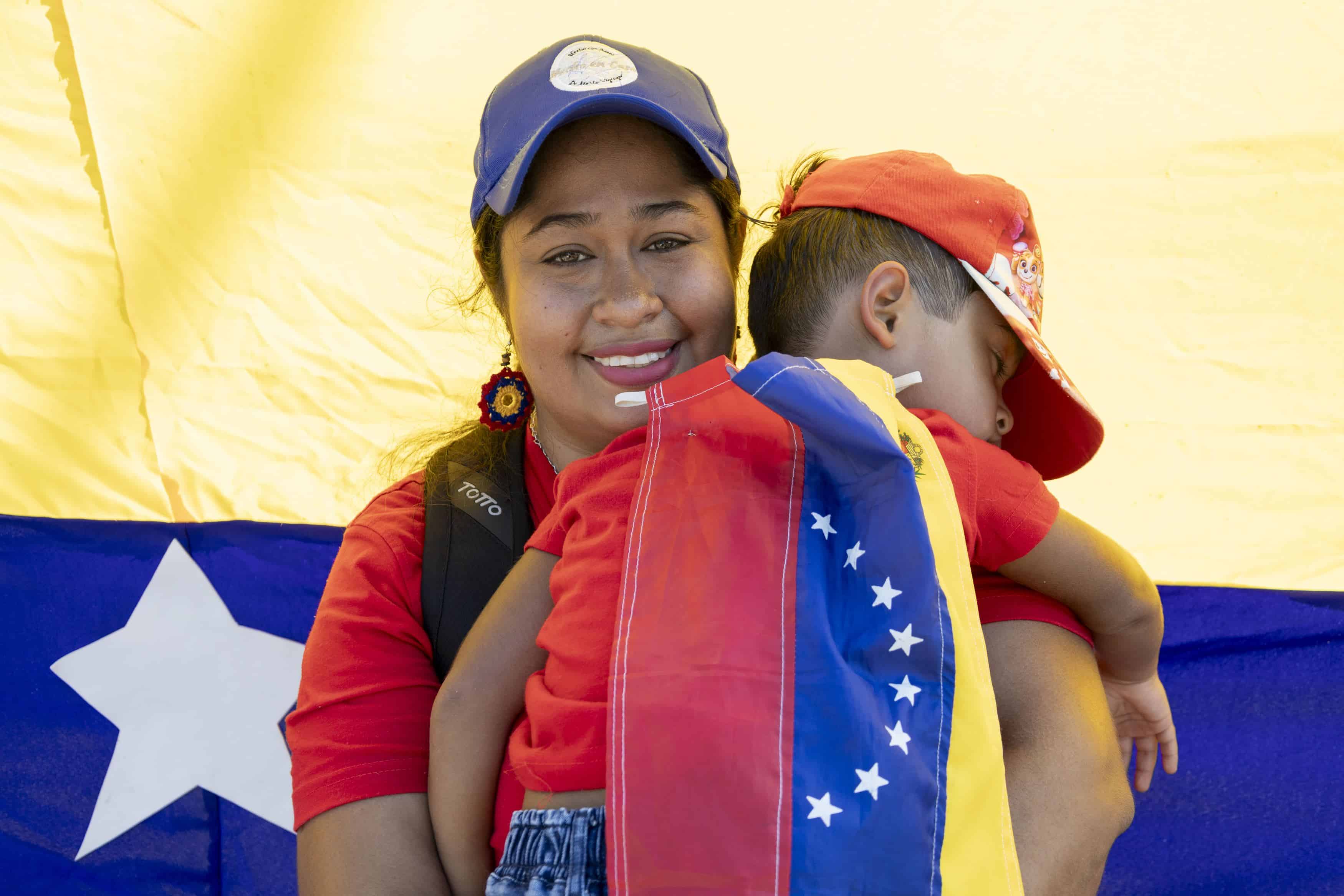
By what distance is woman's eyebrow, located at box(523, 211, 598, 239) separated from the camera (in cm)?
149

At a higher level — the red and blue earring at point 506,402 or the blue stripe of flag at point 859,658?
the red and blue earring at point 506,402

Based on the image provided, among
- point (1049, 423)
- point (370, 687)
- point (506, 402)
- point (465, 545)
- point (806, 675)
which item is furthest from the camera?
point (506, 402)

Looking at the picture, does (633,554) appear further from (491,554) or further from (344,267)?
(344,267)

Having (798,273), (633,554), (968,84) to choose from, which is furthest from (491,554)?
(968,84)

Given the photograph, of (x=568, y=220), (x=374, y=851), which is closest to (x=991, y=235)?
(x=568, y=220)

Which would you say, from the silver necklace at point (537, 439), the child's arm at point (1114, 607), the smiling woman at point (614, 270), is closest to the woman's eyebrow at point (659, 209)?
the smiling woman at point (614, 270)

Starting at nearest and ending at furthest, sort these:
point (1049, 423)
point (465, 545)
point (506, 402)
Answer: point (465, 545), point (1049, 423), point (506, 402)

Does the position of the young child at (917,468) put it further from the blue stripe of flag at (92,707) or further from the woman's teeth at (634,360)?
the blue stripe of flag at (92,707)

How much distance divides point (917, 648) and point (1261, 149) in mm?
1354

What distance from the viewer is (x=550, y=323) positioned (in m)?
1.51

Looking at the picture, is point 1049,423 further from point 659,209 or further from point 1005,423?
point 659,209

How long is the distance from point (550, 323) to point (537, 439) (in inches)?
9.8

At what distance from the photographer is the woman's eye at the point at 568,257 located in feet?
4.99

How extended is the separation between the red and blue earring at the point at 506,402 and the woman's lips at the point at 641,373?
25 centimetres
